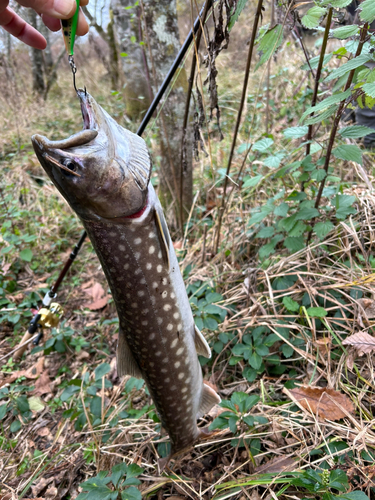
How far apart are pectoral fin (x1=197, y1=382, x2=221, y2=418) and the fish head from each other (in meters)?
1.18

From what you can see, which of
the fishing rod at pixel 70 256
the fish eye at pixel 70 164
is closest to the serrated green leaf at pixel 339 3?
the fishing rod at pixel 70 256

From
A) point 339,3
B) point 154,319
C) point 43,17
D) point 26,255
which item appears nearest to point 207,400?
point 154,319

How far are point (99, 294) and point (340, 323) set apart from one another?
8.03 ft

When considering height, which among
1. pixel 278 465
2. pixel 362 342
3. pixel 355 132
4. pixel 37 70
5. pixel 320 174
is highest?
pixel 37 70

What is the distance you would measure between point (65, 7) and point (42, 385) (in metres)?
2.80

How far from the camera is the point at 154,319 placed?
1604 millimetres

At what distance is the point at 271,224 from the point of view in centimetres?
299

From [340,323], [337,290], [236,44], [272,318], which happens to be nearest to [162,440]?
[272,318]

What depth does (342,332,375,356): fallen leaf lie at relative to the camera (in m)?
1.91

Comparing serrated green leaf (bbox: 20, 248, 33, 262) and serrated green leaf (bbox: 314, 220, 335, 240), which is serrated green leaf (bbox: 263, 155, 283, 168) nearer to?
serrated green leaf (bbox: 314, 220, 335, 240)

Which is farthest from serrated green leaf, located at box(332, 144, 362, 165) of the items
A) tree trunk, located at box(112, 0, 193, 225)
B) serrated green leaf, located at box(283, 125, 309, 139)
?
tree trunk, located at box(112, 0, 193, 225)

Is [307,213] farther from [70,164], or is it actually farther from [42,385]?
[42,385]

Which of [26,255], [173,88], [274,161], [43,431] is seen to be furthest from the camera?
[26,255]

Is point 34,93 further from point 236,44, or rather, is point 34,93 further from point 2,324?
point 2,324
